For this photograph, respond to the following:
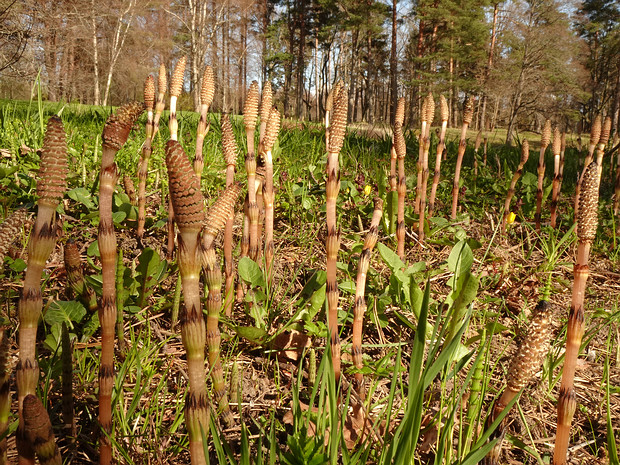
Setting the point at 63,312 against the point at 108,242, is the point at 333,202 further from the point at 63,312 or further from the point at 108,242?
the point at 63,312

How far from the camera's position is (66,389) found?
1.10 metres

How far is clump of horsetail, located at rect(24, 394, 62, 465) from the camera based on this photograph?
73 centimetres

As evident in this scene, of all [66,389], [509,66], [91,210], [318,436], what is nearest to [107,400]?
[66,389]

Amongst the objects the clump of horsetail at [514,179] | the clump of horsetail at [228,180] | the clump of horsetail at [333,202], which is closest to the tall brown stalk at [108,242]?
the clump of horsetail at [333,202]

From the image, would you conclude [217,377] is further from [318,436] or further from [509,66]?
[509,66]

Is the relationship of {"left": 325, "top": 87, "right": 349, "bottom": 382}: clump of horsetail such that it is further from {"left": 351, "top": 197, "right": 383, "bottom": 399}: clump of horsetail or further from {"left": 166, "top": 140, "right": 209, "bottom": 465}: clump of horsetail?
{"left": 166, "top": 140, "right": 209, "bottom": 465}: clump of horsetail

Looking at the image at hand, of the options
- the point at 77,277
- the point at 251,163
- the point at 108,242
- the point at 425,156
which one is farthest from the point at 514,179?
the point at 108,242

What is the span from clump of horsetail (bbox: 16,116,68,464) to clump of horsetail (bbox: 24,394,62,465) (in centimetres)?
3

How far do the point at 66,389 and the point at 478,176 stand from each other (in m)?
4.08

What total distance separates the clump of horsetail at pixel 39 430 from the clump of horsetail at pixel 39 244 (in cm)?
3

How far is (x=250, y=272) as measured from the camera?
185 cm

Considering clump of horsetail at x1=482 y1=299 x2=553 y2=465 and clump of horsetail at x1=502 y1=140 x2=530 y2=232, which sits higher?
clump of horsetail at x1=502 y1=140 x2=530 y2=232

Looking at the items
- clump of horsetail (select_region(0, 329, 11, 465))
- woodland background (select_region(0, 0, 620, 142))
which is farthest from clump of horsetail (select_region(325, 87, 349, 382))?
woodland background (select_region(0, 0, 620, 142))

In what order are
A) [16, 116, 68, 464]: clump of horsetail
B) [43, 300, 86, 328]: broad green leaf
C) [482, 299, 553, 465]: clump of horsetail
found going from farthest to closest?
[43, 300, 86, 328]: broad green leaf
[482, 299, 553, 465]: clump of horsetail
[16, 116, 68, 464]: clump of horsetail
